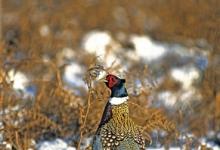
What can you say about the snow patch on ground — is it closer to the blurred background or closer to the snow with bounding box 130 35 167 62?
the blurred background

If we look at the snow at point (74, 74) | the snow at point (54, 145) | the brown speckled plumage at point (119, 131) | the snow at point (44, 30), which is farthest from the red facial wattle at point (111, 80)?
the snow at point (44, 30)

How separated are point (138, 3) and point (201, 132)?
32.4ft

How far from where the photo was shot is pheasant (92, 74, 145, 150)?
14.8 feet

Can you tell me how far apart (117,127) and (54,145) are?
1891 millimetres

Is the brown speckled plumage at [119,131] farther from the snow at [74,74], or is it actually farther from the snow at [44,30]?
the snow at [44,30]

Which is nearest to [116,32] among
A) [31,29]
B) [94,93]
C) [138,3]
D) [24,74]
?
[138,3]

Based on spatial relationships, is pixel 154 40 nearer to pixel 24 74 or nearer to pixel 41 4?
pixel 41 4

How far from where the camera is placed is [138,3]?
16953 millimetres

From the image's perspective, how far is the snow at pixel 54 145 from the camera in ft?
20.5

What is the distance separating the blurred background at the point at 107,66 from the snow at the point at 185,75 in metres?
0.02

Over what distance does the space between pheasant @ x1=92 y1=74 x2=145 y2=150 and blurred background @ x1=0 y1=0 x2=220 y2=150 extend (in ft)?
1.97

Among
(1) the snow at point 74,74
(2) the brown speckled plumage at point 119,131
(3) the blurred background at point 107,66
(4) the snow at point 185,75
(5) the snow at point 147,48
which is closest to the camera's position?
(2) the brown speckled plumage at point 119,131

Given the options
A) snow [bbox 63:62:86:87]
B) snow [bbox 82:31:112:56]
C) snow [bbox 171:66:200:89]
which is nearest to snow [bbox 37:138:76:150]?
snow [bbox 171:66:200:89]

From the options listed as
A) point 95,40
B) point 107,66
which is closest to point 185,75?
point 107,66
